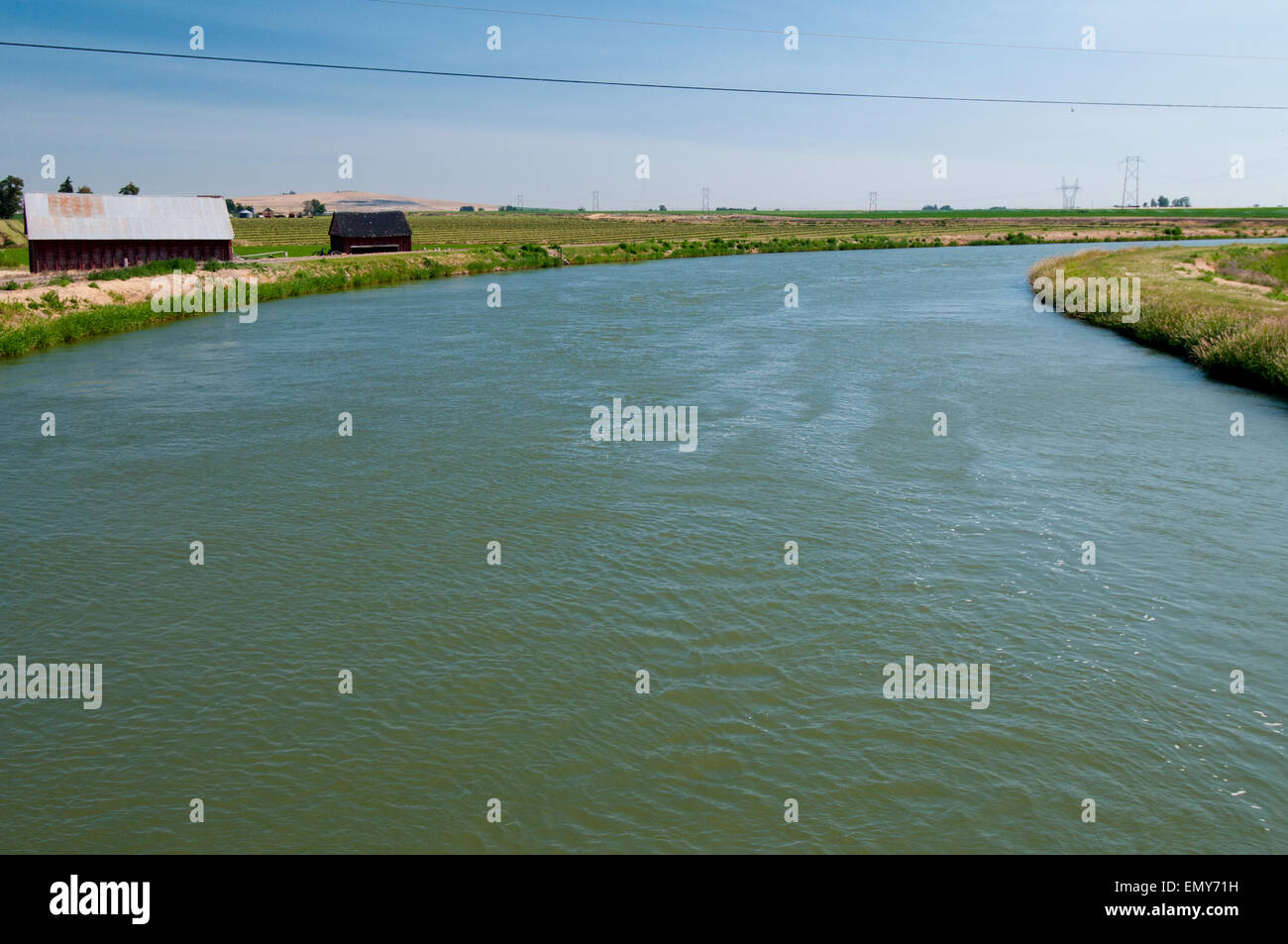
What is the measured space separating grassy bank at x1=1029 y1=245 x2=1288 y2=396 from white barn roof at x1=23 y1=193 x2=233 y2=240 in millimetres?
47132

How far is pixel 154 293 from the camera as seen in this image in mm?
45031

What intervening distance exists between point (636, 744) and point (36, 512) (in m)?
13.2

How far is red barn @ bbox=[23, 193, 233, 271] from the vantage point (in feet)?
155

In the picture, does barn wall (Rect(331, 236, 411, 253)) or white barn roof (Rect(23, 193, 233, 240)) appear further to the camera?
barn wall (Rect(331, 236, 411, 253))

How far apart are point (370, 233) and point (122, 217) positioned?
2262 centimetres

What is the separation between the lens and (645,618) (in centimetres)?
1281

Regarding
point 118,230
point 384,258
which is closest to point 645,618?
point 118,230

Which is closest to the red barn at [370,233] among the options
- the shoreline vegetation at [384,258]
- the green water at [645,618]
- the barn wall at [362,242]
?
the barn wall at [362,242]

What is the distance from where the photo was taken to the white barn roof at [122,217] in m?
47.0

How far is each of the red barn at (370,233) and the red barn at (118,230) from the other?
14.7 meters

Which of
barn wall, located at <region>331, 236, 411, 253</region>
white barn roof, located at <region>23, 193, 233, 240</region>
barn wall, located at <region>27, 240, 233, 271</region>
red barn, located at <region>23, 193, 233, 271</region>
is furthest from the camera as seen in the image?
barn wall, located at <region>331, 236, 411, 253</region>

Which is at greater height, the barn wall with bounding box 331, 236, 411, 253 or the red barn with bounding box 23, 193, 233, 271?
the barn wall with bounding box 331, 236, 411, 253

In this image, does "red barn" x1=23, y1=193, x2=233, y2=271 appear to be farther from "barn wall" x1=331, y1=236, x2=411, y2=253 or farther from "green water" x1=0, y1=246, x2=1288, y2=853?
"green water" x1=0, y1=246, x2=1288, y2=853

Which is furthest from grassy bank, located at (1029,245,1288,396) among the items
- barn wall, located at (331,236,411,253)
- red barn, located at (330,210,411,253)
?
red barn, located at (330,210,411,253)
